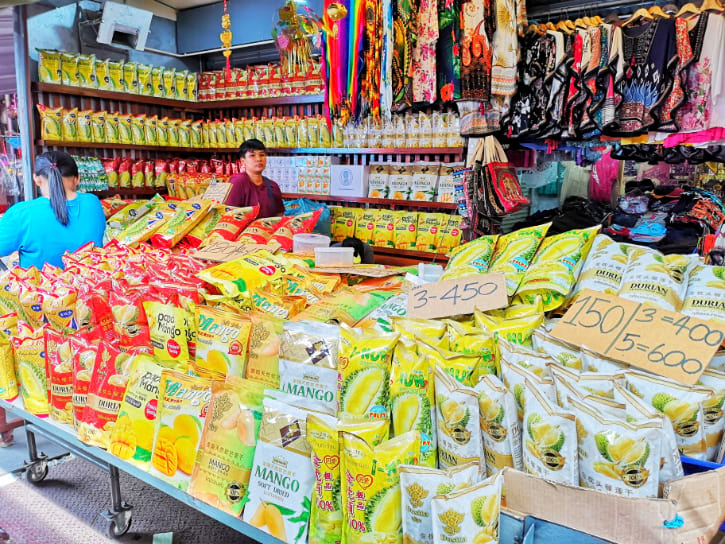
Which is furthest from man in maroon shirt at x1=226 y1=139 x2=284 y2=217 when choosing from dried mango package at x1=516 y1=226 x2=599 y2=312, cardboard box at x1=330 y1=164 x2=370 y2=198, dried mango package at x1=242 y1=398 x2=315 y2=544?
dried mango package at x1=242 y1=398 x2=315 y2=544

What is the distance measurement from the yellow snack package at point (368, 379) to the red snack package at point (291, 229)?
4.81 ft

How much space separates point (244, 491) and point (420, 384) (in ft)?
1.88

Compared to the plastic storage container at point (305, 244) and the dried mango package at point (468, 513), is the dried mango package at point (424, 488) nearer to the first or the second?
the dried mango package at point (468, 513)

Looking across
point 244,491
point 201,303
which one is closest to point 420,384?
point 244,491

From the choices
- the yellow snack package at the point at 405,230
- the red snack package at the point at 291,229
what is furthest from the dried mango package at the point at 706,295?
the yellow snack package at the point at 405,230

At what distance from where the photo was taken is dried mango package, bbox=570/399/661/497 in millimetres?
1004

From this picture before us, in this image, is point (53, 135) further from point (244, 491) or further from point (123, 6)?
point (244, 491)

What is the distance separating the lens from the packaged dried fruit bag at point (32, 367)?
2.08 meters

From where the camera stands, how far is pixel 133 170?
20.2ft

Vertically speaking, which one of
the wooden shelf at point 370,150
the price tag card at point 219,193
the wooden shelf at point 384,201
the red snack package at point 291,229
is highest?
the wooden shelf at point 370,150

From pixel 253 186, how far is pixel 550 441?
3.77 metres

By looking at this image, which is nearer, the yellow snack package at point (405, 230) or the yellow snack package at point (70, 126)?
the yellow snack package at point (405, 230)

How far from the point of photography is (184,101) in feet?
21.5

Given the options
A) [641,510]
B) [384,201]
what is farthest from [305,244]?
[384,201]
